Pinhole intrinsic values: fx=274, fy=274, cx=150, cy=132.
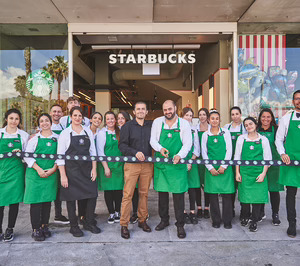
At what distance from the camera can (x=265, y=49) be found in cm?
704

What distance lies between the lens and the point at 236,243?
3160 mm

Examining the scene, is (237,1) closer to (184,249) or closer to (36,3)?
(36,3)

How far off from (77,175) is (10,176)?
31.1 inches

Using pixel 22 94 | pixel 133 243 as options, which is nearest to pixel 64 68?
pixel 22 94

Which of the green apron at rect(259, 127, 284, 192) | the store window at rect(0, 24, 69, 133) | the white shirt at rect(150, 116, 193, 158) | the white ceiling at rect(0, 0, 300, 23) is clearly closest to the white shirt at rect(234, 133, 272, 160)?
the green apron at rect(259, 127, 284, 192)

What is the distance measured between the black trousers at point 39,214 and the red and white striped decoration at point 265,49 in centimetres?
591

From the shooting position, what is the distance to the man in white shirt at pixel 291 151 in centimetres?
331

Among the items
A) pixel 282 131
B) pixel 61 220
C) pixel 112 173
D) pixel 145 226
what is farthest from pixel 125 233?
pixel 282 131

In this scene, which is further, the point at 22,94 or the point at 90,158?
the point at 22,94

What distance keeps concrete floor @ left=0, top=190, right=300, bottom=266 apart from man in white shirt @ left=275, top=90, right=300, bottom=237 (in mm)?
334

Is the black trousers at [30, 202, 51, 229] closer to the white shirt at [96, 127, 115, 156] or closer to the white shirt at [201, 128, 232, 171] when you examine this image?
the white shirt at [96, 127, 115, 156]

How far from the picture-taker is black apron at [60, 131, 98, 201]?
10.9 ft

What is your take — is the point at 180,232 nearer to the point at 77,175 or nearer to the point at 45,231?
the point at 77,175

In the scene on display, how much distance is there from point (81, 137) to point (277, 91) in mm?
→ 5629
